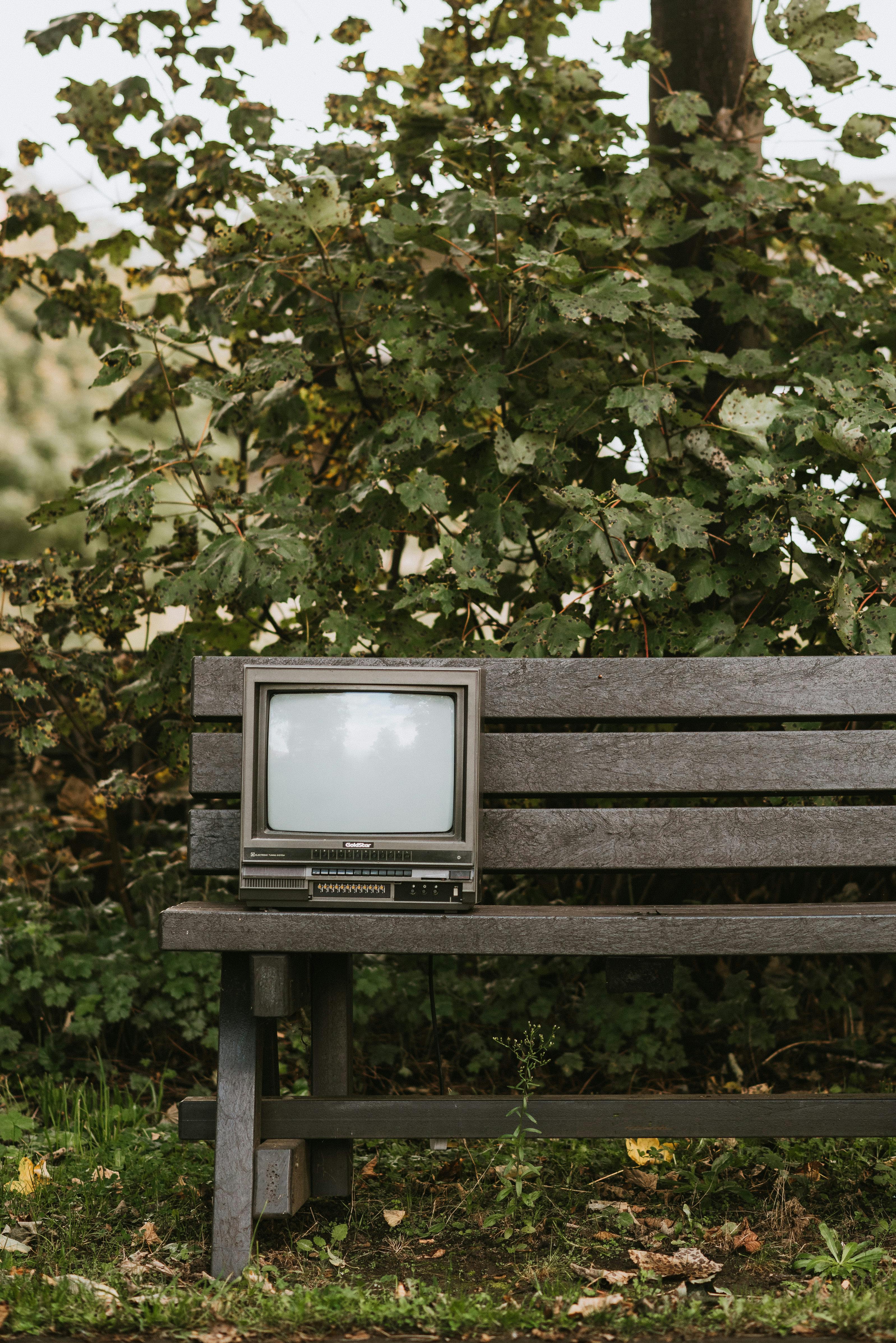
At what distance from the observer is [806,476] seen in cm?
311

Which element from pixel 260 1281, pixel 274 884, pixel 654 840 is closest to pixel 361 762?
pixel 274 884

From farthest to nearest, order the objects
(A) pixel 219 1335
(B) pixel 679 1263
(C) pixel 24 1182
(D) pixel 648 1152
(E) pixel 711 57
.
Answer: (E) pixel 711 57 < (D) pixel 648 1152 < (C) pixel 24 1182 < (B) pixel 679 1263 < (A) pixel 219 1335

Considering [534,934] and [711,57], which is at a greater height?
[711,57]

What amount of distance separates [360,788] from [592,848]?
550 mm

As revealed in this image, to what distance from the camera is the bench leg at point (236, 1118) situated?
7.33 ft

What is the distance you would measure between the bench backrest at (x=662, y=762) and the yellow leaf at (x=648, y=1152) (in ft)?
2.62

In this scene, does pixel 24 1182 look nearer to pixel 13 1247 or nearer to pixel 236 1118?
pixel 13 1247

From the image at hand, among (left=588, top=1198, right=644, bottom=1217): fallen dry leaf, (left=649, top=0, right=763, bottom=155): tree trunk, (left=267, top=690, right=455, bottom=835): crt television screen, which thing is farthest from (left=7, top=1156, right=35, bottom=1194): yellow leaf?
(left=649, top=0, right=763, bottom=155): tree trunk

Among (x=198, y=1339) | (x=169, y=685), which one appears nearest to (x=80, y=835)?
(x=169, y=685)

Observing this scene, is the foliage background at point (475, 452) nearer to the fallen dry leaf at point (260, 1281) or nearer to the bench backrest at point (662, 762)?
the bench backrest at point (662, 762)

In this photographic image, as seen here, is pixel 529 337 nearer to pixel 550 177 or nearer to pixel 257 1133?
pixel 550 177

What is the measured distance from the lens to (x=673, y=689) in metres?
2.61

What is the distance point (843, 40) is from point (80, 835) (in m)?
3.66

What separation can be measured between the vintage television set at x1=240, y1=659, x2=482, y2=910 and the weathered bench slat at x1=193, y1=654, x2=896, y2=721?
0.28 metres
